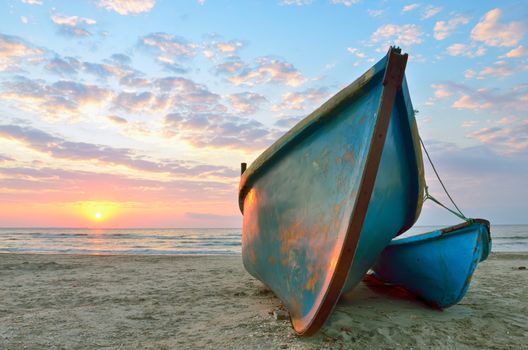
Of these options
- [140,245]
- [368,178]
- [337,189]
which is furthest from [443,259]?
[140,245]

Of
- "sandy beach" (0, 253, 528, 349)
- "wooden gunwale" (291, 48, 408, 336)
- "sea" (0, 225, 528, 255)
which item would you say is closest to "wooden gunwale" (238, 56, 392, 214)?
"wooden gunwale" (291, 48, 408, 336)

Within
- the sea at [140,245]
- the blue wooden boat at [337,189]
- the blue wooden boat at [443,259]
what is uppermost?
the blue wooden boat at [337,189]

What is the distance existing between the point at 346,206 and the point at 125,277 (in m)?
6.42

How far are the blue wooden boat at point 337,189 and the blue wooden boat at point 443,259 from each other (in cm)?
46

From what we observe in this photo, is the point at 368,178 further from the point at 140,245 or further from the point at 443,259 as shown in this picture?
the point at 140,245

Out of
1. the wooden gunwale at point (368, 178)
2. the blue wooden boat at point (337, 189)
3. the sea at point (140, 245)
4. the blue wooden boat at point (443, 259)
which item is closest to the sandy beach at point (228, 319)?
the blue wooden boat at point (443, 259)

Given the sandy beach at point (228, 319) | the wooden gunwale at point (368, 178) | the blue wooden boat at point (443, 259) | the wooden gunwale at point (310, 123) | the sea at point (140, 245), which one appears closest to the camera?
the wooden gunwale at point (368, 178)

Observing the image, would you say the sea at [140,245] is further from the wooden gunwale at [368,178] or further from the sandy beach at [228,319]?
the wooden gunwale at [368,178]

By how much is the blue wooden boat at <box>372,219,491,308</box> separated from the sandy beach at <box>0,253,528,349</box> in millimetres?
260

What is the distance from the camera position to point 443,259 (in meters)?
4.24

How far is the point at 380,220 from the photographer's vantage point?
3.59 m

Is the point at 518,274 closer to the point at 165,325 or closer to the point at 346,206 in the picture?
the point at 346,206

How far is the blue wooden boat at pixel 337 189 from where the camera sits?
2.87 metres

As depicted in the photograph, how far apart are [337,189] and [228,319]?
6.92 feet
